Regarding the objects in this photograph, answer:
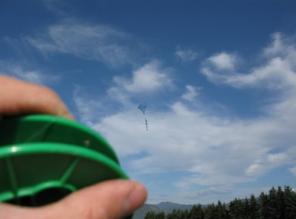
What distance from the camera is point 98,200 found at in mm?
1671

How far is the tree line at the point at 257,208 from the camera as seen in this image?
443ft

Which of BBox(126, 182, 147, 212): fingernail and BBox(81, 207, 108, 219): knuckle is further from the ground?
BBox(126, 182, 147, 212): fingernail

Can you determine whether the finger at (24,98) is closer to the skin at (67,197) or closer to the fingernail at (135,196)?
the skin at (67,197)

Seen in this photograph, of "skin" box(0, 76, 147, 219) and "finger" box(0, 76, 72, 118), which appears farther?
"finger" box(0, 76, 72, 118)

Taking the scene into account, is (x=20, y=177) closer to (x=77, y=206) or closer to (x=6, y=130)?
(x=6, y=130)

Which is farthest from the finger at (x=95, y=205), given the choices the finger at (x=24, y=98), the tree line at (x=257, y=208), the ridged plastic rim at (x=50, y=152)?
the tree line at (x=257, y=208)

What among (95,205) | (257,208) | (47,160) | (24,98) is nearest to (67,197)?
(95,205)

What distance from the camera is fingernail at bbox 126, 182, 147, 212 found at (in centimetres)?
179

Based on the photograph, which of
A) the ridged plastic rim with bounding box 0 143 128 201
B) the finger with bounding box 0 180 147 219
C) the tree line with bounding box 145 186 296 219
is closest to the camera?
the finger with bounding box 0 180 147 219

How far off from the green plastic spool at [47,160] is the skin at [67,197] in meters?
0.08

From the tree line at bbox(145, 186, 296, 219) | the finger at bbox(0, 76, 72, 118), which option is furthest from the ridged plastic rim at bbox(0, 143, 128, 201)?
the tree line at bbox(145, 186, 296, 219)

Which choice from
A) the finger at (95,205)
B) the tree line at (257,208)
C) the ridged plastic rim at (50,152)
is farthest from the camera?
the tree line at (257,208)

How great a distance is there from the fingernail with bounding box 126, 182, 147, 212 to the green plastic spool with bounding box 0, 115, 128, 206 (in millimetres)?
215

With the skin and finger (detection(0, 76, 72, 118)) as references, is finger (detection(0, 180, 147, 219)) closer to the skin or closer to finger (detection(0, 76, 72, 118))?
the skin
